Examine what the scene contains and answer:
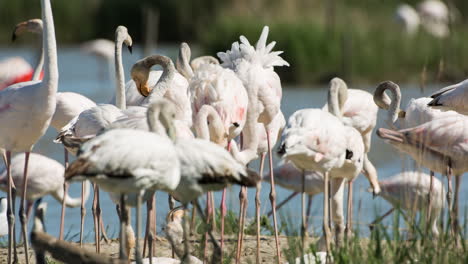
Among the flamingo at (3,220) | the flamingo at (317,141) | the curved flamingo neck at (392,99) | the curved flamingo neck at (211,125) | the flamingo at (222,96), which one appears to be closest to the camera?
the flamingo at (317,141)

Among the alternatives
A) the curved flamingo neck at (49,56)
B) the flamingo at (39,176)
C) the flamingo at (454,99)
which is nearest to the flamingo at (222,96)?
the curved flamingo neck at (49,56)

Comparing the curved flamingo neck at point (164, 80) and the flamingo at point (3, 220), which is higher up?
the curved flamingo neck at point (164, 80)

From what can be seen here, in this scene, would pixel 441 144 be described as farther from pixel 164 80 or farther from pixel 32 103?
pixel 32 103

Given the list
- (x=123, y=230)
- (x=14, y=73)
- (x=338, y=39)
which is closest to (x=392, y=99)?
(x=123, y=230)

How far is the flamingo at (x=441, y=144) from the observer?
6.01 metres

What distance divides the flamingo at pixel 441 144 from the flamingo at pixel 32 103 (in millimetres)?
2122

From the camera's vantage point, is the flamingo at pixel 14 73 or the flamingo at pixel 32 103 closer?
the flamingo at pixel 32 103

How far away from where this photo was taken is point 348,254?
4.71 m

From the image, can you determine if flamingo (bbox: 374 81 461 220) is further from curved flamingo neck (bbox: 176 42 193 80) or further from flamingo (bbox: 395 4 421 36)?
flamingo (bbox: 395 4 421 36)

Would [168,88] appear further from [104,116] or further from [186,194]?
[186,194]

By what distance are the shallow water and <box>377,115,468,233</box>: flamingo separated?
26cm

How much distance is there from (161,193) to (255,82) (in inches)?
179

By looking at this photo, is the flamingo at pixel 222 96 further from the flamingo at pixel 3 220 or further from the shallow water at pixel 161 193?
the flamingo at pixel 3 220

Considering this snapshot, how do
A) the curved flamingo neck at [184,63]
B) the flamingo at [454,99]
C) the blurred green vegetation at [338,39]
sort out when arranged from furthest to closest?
the blurred green vegetation at [338,39] < the curved flamingo neck at [184,63] < the flamingo at [454,99]
